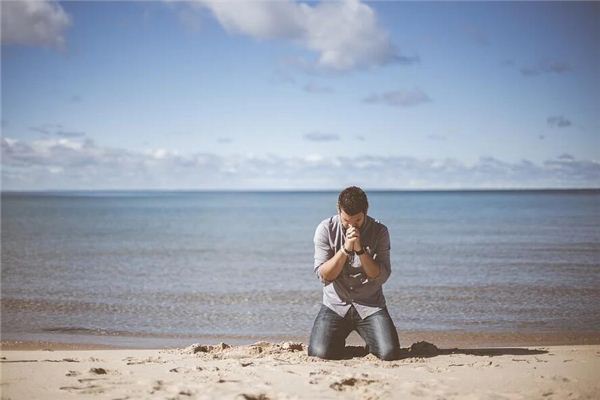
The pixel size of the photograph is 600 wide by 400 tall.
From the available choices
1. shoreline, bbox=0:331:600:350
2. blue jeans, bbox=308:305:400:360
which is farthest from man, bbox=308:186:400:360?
shoreline, bbox=0:331:600:350

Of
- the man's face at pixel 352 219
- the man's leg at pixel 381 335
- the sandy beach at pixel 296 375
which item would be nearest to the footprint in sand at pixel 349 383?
the sandy beach at pixel 296 375

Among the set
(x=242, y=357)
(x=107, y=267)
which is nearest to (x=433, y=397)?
(x=242, y=357)

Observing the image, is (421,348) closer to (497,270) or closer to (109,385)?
(109,385)

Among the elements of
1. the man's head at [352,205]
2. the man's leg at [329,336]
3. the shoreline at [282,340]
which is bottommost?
the shoreline at [282,340]

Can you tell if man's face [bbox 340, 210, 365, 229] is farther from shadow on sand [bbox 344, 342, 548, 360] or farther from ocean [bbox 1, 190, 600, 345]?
ocean [bbox 1, 190, 600, 345]

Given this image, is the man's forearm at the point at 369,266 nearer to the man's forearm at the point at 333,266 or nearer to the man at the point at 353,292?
the man at the point at 353,292

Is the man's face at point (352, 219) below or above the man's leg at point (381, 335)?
above

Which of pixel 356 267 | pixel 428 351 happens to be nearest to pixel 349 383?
pixel 356 267

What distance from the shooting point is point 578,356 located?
726cm

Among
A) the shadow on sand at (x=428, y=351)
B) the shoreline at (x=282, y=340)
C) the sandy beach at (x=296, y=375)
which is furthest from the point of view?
the shoreline at (x=282, y=340)

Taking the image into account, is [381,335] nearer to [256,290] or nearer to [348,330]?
[348,330]

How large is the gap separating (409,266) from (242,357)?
12.6 m

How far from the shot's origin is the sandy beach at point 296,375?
5.48 meters

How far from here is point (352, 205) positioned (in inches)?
260
